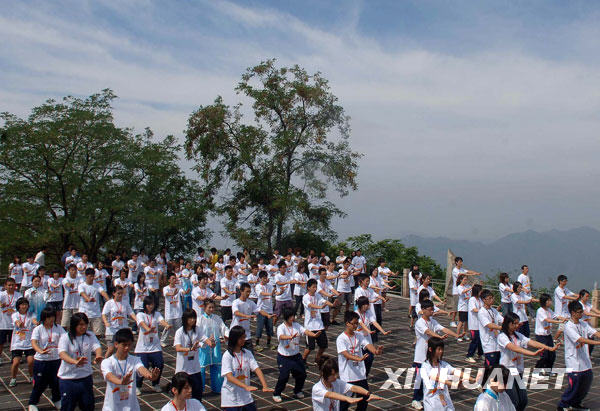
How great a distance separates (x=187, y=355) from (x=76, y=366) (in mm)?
1444

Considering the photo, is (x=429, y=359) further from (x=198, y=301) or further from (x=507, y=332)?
(x=198, y=301)

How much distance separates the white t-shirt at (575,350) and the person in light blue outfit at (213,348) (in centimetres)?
524

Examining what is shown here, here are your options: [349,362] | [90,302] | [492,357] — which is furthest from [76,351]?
[492,357]

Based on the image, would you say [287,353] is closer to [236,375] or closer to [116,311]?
[236,375]

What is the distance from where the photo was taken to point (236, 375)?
6.08m

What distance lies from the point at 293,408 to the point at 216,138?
17435mm

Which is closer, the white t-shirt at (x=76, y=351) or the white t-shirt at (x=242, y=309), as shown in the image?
the white t-shirt at (x=76, y=351)

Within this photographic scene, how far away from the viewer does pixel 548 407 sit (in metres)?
8.12

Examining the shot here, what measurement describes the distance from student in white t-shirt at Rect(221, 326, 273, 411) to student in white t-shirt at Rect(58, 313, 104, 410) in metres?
1.58

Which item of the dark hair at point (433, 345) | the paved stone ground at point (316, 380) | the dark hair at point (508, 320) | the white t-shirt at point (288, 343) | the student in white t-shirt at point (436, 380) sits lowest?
the paved stone ground at point (316, 380)

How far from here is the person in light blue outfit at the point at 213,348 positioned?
27.2 ft

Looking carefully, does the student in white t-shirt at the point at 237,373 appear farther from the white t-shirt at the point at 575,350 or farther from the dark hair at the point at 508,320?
the white t-shirt at the point at 575,350

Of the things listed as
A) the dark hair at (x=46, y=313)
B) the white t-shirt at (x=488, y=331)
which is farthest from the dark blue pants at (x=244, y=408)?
the white t-shirt at (x=488, y=331)

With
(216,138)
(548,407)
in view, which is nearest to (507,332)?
(548,407)
